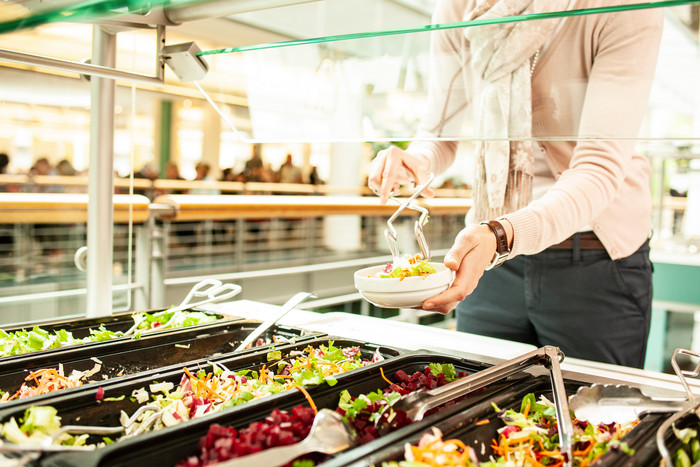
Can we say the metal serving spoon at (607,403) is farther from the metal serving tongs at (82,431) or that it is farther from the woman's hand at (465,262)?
the metal serving tongs at (82,431)

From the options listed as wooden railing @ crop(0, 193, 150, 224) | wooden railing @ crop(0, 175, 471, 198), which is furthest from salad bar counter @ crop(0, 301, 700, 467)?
wooden railing @ crop(0, 175, 471, 198)

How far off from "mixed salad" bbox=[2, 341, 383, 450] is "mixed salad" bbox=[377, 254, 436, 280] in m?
0.16

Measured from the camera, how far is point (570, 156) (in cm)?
137

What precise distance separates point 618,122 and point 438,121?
1.04 ft

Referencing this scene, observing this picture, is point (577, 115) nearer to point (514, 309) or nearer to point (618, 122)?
point (618, 122)

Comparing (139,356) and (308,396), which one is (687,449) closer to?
(308,396)

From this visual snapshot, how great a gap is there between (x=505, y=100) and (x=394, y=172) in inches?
10.1

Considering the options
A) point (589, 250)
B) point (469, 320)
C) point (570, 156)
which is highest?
point (570, 156)

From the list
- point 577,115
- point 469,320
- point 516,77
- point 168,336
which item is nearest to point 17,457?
point 168,336

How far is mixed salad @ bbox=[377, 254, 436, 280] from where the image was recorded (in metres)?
0.95

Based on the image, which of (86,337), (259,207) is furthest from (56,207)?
(86,337)

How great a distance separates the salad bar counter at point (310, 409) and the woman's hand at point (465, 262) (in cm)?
11

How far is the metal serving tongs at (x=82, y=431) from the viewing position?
57 cm

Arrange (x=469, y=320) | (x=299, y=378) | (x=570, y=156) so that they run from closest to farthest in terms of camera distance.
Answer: (x=299, y=378), (x=570, y=156), (x=469, y=320)
